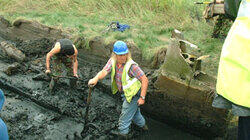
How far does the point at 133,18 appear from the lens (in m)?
7.80

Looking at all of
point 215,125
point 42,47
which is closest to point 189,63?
point 215,125

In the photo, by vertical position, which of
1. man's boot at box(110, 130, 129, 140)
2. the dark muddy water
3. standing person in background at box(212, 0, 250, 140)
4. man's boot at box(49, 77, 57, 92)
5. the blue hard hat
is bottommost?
the dark muddy water

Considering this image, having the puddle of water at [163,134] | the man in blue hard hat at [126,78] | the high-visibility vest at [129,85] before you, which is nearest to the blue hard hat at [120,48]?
the man in blue hard hat at [126,78]

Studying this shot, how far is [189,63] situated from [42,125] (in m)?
2.89

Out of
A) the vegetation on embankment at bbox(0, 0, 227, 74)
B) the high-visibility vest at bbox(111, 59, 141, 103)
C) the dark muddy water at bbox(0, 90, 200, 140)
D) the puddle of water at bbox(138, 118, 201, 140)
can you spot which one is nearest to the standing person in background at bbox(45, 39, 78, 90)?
the dark muddy water at bbox(0, 90, 200, 140)

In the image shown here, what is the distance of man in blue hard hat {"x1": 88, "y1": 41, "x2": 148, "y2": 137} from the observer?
3.79 meters

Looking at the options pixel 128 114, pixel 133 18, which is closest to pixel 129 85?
pixel 128 114

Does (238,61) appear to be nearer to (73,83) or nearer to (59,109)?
(59,109)

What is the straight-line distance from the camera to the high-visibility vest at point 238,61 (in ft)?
6.99

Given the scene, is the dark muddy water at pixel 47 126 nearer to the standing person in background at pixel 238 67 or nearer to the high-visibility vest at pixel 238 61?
the standing person in background at pixel 238 67

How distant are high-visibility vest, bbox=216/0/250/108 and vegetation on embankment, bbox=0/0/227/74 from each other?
8.98 ft

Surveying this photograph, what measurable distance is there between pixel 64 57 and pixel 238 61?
13.1 feet

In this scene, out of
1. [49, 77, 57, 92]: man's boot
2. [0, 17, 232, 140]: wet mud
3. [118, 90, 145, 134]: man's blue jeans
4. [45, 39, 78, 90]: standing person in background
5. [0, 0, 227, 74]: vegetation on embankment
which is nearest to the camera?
[118, 90, 145, 134]: man's blue jeans

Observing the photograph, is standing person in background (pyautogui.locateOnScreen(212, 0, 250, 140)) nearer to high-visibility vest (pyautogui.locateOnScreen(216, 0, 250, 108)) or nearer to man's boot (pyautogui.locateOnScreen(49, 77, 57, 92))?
high-visibility vest (pyautogui.locateOnScreen(216, 0, 250, 108))
